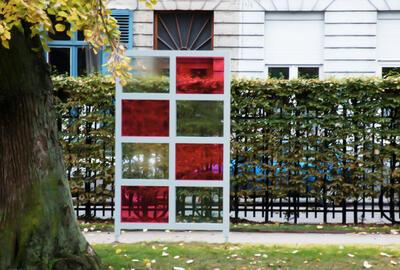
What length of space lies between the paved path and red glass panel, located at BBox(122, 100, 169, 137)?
4.95 ft

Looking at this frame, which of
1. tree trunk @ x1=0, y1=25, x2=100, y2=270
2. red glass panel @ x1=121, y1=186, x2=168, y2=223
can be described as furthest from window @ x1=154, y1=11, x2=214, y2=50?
tree trunk @ x1=0, y1=25, x2=100, y2=270

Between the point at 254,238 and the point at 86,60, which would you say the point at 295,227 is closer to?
the point at 254,238

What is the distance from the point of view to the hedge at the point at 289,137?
9594 mm

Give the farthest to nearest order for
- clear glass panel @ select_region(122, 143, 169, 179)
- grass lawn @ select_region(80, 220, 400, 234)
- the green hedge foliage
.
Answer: the green hedge foliage → grass lawn @ select_region(80, 220, 400, 234) → clear glass panel @ select_region(122, 143, 169, 179)

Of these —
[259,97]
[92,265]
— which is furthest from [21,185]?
[259,97]

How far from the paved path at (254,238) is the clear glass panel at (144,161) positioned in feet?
3.04

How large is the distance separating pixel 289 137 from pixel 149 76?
3173mm

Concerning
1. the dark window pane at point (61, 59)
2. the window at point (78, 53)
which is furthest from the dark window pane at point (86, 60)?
the dark window pane at point (61, 59)

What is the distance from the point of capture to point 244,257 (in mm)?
6785

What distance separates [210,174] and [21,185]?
2.68 metres

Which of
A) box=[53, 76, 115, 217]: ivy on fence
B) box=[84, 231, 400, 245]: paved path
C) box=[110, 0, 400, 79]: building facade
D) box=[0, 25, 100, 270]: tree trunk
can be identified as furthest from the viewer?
box=[110, 0, 400, 79]: building facade

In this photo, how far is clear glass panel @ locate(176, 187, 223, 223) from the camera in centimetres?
778

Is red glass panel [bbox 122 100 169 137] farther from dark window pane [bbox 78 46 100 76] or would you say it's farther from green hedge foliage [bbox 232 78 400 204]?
dark window pane [bbox 78 46 100 76]

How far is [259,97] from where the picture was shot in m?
9.65
